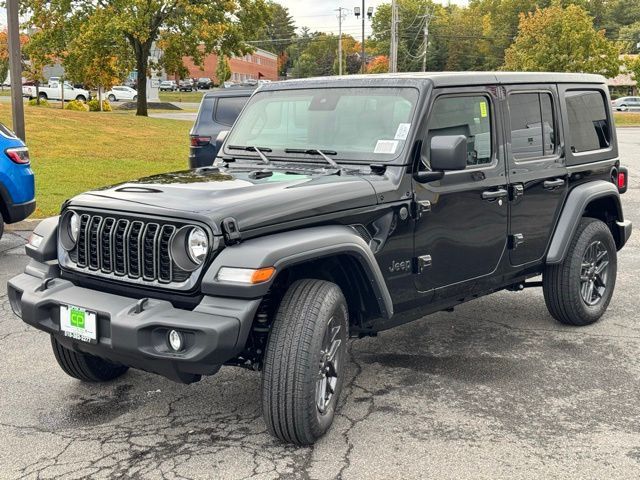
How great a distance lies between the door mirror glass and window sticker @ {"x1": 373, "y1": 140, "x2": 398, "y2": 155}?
0.77 feet

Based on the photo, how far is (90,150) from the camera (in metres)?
19.2

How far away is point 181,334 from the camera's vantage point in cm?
341

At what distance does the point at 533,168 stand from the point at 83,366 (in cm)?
319

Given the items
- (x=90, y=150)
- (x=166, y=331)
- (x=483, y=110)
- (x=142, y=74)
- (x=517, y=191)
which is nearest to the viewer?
(x=166, y=331)

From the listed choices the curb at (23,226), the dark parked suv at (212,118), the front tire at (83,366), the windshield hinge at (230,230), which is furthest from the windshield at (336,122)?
the dark parked suv at (212,118)

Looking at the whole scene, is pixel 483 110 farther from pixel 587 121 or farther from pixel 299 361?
pixel 299 361

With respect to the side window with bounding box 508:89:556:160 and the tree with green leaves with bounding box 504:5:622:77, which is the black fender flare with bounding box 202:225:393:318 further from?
the tree with green leaves with bounding box 504:5:622:77

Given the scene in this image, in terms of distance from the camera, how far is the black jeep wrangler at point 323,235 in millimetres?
3510

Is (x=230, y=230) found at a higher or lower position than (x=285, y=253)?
higher

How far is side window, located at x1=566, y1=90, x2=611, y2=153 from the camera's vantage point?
18.9 ft

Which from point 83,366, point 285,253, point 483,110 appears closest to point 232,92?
point 483,110

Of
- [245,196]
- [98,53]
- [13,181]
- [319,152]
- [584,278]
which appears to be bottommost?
[584,278]

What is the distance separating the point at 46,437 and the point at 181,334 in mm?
1084

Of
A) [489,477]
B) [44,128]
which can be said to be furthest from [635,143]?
[489,477]
